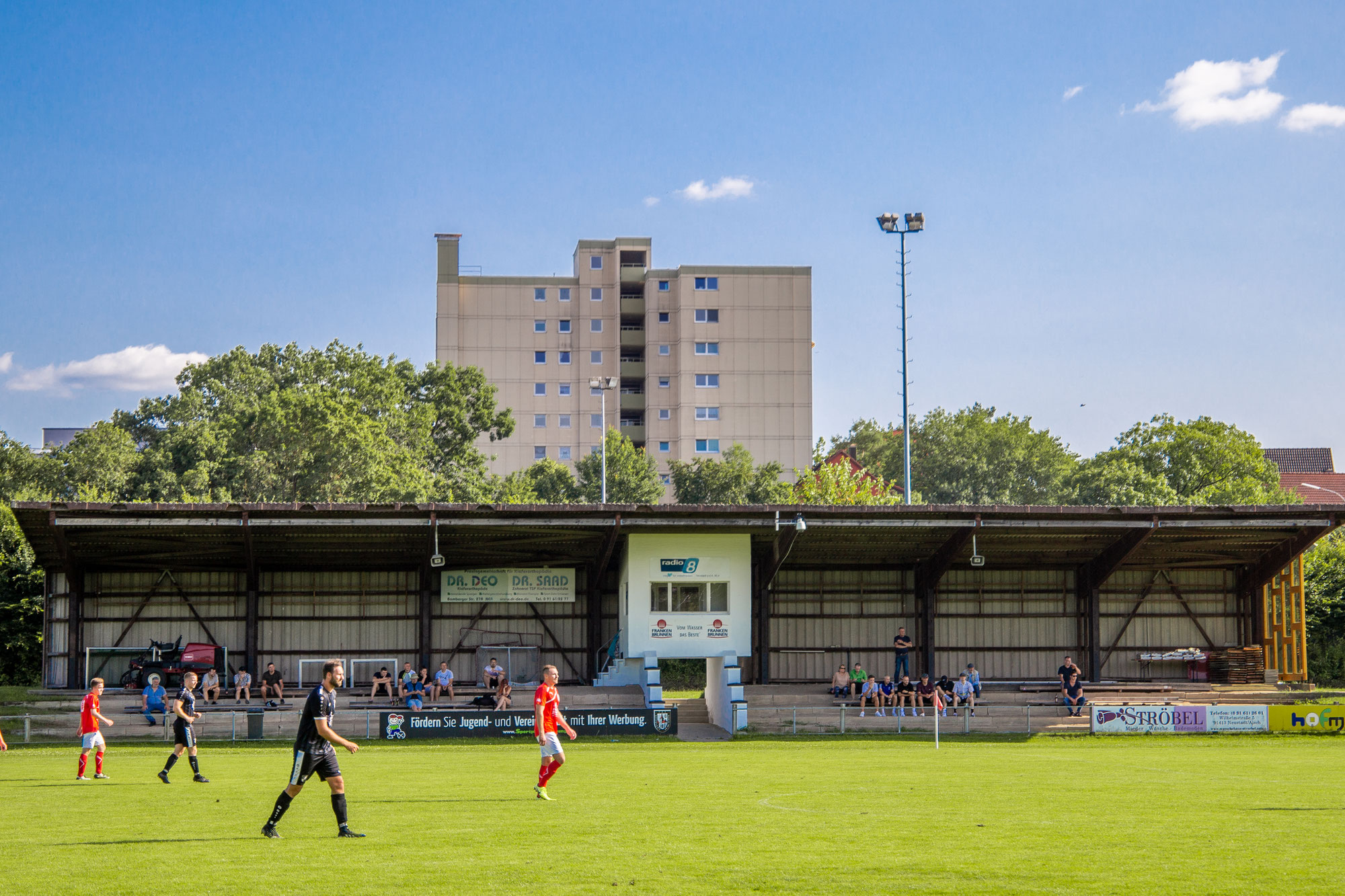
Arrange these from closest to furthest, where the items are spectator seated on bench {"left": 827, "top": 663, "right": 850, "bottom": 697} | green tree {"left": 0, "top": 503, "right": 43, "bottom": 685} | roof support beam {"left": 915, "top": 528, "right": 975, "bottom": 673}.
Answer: spectator seated on bench {"left": 827, "top": 663, "right": 850, "bottom": 697} < roof support beam {"left": 915, "top": 528, "right": 975, "bottom": 673} < green tree {"left": 0, "top": 503, "right": 43, "bottom": 685}

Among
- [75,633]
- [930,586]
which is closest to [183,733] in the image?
[75,633]

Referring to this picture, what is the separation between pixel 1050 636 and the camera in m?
39.0

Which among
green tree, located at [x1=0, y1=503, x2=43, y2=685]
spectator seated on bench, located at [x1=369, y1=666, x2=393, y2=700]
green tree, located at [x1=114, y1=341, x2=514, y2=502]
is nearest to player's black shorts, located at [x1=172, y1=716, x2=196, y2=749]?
spectator seated on bench, located at [x1=369, y1=666, x2=393, y2=700]

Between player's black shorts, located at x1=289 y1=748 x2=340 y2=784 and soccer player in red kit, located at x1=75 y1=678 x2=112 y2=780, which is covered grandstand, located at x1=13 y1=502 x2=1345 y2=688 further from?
player's black shorts, located at x1=289 y1=748 x2=340 y2=784

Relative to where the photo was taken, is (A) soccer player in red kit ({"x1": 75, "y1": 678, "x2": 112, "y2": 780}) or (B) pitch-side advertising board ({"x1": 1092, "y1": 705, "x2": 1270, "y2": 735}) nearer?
(A) soccer player in red kit ({"x1": 75, "y1": 678, "x2": 112, "y2": 780})

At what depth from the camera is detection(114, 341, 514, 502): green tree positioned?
5803 centimetres

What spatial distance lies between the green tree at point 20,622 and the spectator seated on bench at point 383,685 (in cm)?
1544

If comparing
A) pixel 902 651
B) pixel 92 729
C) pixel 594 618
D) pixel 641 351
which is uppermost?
pixel 641 351

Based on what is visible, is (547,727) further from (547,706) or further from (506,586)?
(506,586)

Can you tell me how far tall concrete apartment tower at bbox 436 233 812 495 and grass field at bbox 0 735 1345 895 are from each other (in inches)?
2759

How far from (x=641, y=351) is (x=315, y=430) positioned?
4191 centimetres

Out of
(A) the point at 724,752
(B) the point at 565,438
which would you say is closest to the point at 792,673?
(A) the point at 724,752

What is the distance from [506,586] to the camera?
37125 mm

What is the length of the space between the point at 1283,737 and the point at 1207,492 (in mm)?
39285
